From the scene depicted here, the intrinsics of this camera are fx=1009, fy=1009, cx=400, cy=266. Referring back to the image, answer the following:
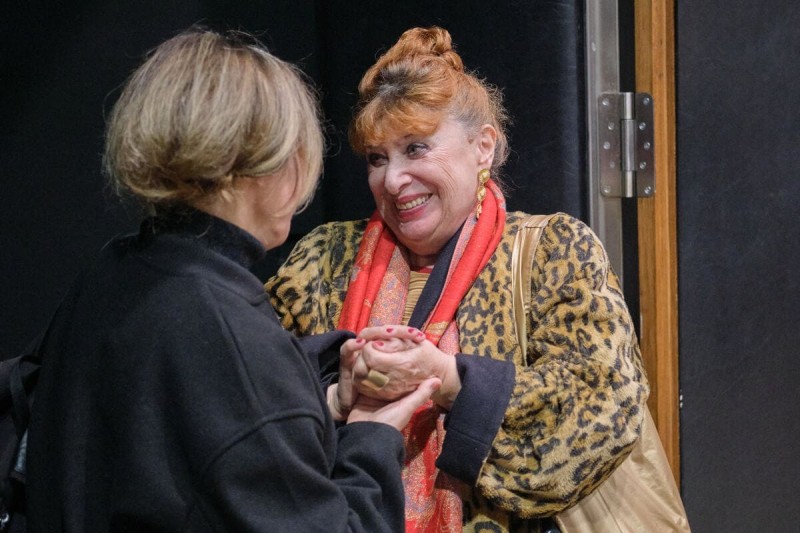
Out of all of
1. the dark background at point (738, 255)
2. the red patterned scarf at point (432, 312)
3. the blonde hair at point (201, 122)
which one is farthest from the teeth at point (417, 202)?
the blonde hair at point (201, 122)

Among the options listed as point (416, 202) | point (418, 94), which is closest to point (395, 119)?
point (418, 94)

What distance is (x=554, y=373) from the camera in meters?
1.94

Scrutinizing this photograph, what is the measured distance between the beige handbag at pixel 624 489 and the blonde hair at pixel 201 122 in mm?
847

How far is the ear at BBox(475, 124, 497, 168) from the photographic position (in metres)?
2.21

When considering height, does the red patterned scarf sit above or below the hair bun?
below

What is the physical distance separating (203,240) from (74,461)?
329 mm

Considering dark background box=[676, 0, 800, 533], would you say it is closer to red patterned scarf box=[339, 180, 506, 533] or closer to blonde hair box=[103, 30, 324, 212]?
red patterned scarf box=[339, 180, 506, 533]

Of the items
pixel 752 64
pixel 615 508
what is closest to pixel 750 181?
pixel 752 64

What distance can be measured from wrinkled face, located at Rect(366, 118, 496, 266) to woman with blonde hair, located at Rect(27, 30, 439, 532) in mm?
735

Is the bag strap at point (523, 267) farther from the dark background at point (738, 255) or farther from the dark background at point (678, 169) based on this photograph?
the dark background at point (738, 255)

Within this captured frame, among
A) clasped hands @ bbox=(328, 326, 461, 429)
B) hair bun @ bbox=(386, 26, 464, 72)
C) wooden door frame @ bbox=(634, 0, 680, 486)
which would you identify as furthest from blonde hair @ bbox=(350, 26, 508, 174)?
clasped hands @ bbox=(328, 326, 461, 429)

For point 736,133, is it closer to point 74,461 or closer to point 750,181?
point 750,181

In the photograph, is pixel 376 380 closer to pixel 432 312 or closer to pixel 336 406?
pixel 336 406

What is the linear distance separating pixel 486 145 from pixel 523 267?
12.0 inches
